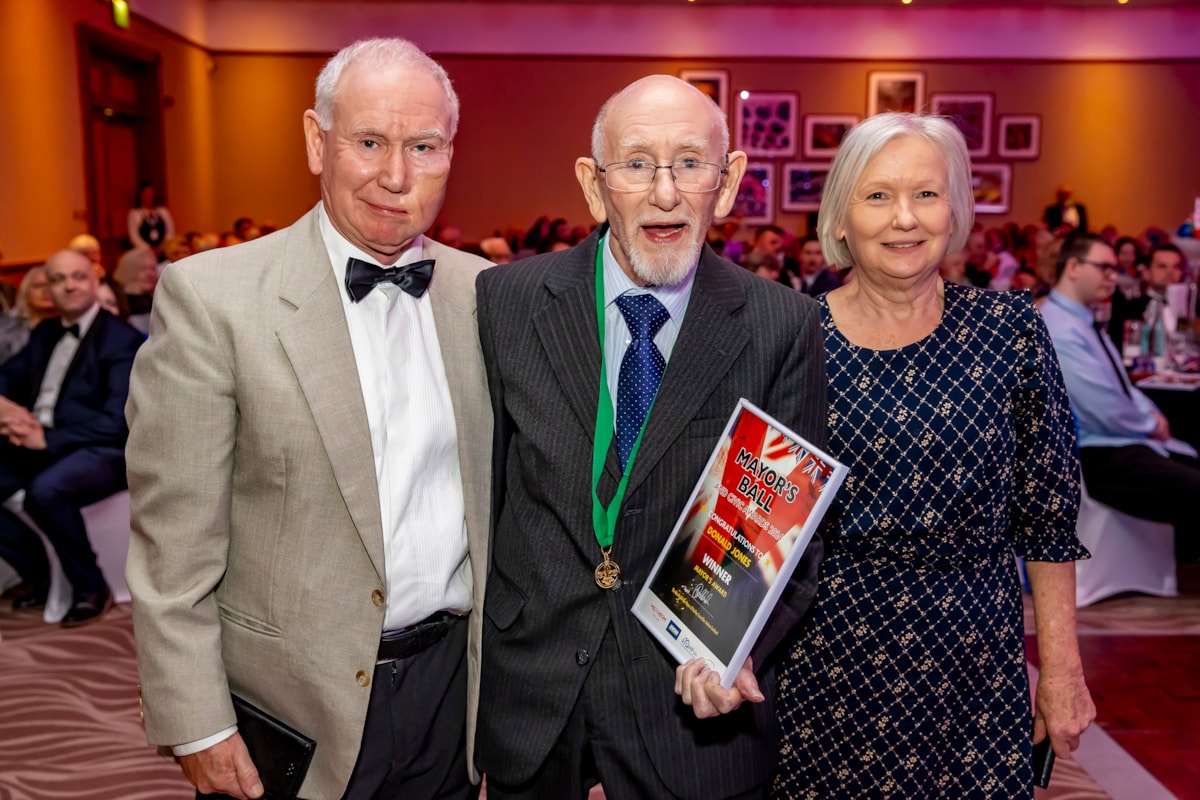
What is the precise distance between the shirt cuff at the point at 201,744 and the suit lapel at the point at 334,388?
34 cm

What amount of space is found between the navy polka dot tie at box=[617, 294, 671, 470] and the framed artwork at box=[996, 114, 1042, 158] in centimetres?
1417

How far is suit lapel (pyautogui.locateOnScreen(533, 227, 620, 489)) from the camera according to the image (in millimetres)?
1563

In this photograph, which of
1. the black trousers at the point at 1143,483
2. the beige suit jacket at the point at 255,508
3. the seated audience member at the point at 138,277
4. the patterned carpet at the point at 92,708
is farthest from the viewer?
the seated audience member at the point at 138,277

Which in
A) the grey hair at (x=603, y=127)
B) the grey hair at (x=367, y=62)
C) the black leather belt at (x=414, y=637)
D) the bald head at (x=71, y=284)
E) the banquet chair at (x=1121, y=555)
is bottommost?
the banquet chair at (x=1121, y=555)

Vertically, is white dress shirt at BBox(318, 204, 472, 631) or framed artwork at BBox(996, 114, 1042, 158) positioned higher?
framed artwork at BBox(996, 114, 1042, 158)

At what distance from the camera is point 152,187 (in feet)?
37.0

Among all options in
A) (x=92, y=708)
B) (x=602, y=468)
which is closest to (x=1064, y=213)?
(x=92, y=708)

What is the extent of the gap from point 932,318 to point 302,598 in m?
1.23

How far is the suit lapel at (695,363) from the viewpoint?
1.54m

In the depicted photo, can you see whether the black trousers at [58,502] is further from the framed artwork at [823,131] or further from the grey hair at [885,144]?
the framed artwork at [823,131]

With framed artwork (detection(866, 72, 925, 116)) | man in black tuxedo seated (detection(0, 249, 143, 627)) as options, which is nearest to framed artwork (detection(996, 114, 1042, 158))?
framed artwork (detection(866, 72, 925, 116))

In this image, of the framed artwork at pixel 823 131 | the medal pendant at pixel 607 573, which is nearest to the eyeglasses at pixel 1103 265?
the medal pendant at pixel 607 573

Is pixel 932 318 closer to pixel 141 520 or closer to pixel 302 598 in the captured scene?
pixel 302 598

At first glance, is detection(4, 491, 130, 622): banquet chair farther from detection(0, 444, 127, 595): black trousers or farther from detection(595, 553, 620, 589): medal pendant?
detection(595, 553, 620, 589): medal pendant
